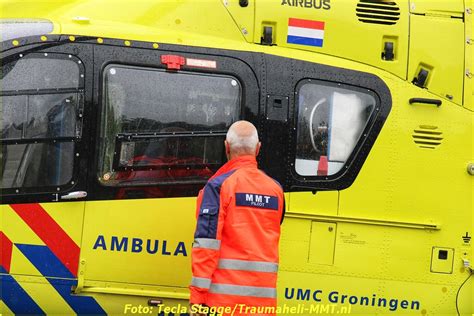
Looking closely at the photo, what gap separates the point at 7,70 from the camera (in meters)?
4.28

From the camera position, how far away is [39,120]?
169 inches

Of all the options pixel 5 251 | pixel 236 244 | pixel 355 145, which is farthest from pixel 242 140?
pixel 5 251

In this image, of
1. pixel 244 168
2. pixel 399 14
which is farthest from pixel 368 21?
pixel 244 168

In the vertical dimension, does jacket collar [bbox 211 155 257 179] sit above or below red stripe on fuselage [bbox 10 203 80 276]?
above

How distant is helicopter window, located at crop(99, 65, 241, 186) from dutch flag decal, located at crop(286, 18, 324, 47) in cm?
57

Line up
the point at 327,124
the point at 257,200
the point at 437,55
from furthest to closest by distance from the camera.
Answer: the point at 437,55 < the point at 327,124 < the point at 257,200

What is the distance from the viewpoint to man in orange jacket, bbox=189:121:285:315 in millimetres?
3605

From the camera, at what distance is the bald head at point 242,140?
12.6 ft

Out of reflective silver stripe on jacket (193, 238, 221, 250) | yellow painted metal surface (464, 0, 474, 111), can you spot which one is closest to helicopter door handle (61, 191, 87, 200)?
reflective silver stripe on jacket (193, 238, 221, 250)

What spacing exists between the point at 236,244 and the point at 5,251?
5.16ft

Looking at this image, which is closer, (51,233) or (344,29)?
(51,233)

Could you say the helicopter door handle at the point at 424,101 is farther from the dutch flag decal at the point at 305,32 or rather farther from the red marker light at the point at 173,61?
the red marker light at the point at 173,61

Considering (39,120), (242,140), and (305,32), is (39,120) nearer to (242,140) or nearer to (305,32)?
(242,140)

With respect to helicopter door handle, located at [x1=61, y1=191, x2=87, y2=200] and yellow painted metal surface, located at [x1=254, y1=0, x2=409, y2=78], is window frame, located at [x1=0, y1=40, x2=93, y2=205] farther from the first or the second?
yellow painted metal surface, located at [x1=254, y1=0, x2=409, y2=78]
